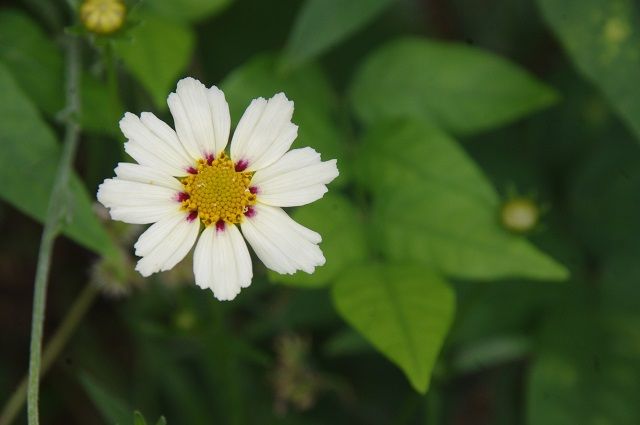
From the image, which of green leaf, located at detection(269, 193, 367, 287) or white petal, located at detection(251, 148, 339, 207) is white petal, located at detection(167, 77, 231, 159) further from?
green leaf, located at detection(269, 193, 367, 287)

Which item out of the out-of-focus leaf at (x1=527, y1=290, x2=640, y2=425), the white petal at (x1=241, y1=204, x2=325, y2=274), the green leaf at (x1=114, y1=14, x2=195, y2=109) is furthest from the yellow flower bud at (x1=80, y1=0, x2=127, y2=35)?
the out-of-focus leaf at (x1=527, y1=290, x2=640, y2=425)

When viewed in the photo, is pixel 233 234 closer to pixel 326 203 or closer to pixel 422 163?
pixel 326 203

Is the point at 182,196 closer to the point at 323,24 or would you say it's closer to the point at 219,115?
the point at 219,115

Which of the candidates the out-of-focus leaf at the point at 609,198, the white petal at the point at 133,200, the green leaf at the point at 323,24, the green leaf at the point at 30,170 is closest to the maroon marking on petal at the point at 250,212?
the white petal at the point at 133,200

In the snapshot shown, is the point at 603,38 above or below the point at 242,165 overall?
below

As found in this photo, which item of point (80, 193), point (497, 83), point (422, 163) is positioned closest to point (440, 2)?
point (497, 83)

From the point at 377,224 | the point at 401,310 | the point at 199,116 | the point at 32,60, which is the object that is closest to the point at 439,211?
the point at 377,224
